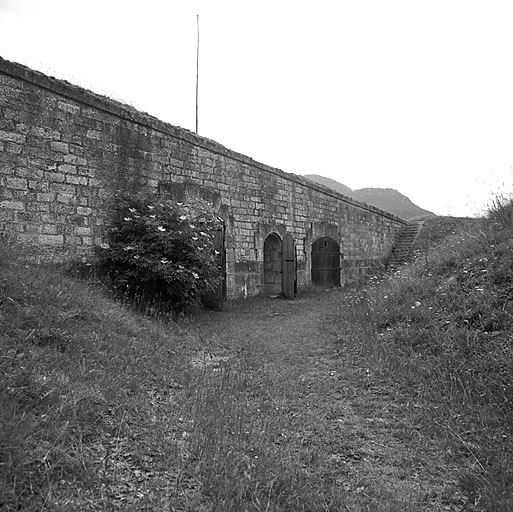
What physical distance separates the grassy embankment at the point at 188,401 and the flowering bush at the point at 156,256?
33.6 inches

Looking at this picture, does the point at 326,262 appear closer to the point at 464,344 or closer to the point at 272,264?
the point at 272,264

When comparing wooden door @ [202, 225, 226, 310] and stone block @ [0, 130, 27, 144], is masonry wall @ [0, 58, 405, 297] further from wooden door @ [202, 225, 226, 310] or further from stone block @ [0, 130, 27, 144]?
wooden door @ [202, 225, 226, 310]

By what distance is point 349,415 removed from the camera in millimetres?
3613

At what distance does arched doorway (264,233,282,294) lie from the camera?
37.8ft

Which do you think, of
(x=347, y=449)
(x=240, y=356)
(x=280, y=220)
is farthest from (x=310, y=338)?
(x=280, y=220)

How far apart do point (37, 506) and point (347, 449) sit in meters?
2.01

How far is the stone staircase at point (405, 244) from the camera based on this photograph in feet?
60.0

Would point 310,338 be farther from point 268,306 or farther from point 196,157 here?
point 196,157

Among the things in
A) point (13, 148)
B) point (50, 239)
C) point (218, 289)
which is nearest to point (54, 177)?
point (13, 148)

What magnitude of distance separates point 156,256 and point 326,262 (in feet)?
28.7

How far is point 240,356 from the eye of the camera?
17.1ft

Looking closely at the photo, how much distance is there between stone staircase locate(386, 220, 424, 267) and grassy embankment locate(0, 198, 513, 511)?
1279 cm

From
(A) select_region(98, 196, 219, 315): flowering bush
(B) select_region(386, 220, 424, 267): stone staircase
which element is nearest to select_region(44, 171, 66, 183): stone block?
(A) select_region(98, 196, 219, 315): flowering bush

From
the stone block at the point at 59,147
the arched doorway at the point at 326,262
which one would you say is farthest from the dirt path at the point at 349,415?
the arched doorway at the point at 326,262
